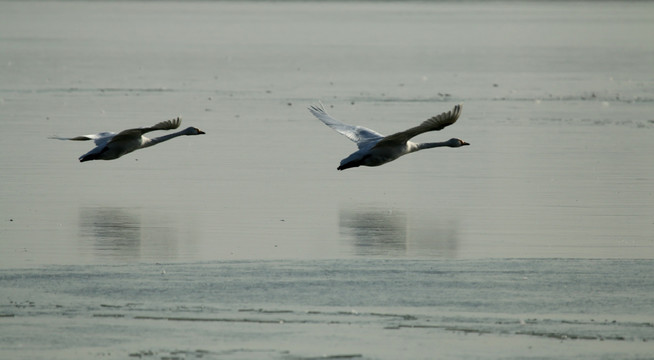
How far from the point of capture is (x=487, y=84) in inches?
1368

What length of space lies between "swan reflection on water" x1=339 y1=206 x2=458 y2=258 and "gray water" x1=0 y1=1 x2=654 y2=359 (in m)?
0.05

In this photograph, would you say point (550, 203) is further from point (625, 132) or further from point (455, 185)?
point (625, 132)

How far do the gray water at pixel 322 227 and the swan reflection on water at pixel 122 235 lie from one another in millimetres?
42

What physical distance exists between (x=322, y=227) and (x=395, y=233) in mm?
751

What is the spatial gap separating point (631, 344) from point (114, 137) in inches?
340

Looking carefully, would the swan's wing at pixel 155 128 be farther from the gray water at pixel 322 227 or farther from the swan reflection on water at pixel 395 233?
the swan reflection on water at pixel 395 233

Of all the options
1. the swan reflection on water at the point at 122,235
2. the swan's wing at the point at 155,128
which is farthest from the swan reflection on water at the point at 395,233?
the swan's wing at the point at 155,128

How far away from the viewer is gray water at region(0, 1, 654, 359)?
31.5 ft

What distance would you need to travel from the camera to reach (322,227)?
13.8 m

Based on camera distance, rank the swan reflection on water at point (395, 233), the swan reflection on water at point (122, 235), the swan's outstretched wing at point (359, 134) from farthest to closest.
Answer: the swan's outstretched wing at point (359, 134) < the swan reflection on water at point (395, 233) < the swan reflection on water at point (122, 235)

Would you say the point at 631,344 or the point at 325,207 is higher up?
the point at 325,207

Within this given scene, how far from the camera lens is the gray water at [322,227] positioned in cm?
959

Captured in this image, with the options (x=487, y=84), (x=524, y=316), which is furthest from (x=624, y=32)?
(x=524, y=316)

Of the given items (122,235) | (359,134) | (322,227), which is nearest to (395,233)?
(322,227)
